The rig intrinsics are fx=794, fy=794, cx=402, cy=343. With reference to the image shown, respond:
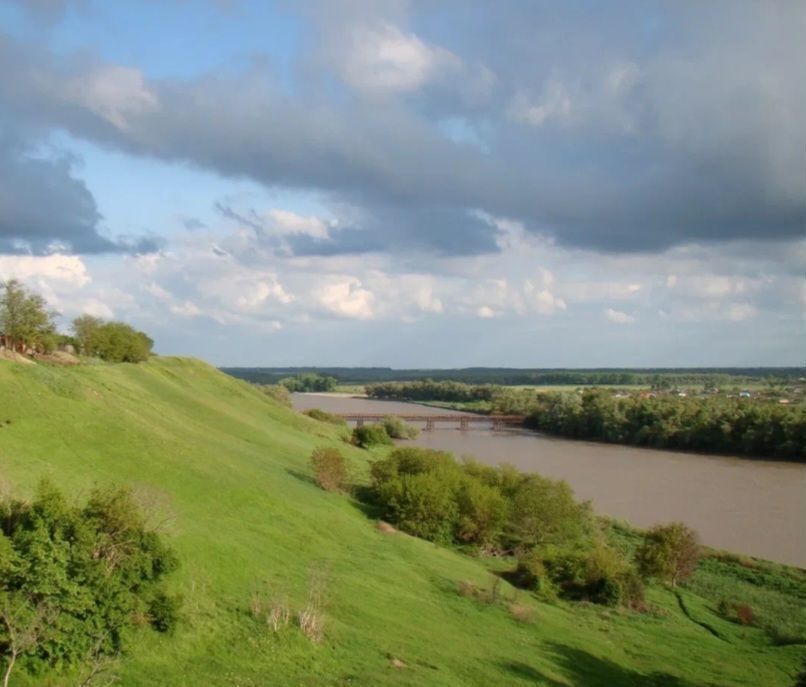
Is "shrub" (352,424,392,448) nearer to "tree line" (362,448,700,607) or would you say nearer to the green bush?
"tree line" (362,448,700,607)

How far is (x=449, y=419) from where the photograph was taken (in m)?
107

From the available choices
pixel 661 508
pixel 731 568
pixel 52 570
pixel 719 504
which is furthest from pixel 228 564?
pixel 719 504

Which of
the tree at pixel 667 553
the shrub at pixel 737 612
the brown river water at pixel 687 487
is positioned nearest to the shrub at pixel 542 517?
the tree at pixel 667 553

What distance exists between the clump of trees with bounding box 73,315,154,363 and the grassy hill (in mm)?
26927

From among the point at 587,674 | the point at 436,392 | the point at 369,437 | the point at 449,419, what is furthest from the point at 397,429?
the point at 436,392

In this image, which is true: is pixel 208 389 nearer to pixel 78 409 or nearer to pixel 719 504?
pixel 78 409

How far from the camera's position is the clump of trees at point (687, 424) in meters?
74.5

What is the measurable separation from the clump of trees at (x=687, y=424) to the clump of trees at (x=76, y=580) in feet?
227

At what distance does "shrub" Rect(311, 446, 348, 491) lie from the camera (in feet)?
118

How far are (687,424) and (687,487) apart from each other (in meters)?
30.3

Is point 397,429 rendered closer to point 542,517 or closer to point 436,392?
point 542,517

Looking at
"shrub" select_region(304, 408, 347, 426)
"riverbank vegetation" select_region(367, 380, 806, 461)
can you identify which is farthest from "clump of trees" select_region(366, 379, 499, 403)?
"shrub" select_region(304, 408, 347, 426)

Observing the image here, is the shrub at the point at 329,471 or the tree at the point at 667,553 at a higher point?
the shrub at the point at 329,471

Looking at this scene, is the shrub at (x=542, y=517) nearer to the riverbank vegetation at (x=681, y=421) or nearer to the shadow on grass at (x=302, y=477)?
the shadow on grass at (x=302, y=477)
